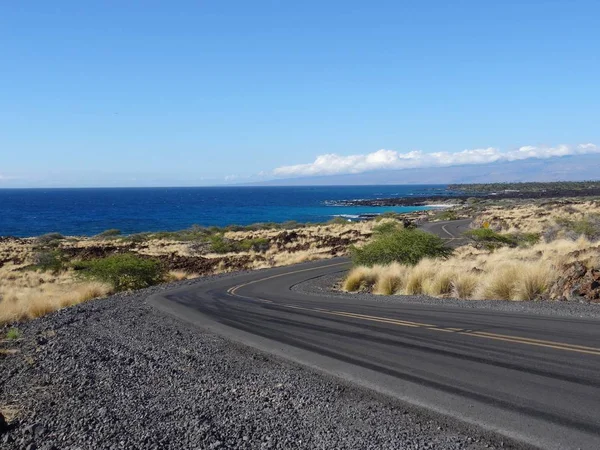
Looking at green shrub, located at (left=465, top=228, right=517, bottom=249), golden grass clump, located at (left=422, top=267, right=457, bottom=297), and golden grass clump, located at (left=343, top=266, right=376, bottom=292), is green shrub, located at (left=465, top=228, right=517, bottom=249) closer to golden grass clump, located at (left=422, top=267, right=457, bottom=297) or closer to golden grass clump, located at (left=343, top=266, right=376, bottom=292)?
golden grass clump, located at (left=343, top=266, right=376, bottom=292)

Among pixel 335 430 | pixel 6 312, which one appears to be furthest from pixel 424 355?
pixel 6 312

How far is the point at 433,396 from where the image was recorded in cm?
695

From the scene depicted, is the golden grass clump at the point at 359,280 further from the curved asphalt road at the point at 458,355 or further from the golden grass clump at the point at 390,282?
the curved asphalt road at the point at 458,355

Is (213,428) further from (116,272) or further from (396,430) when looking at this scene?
(116,272)

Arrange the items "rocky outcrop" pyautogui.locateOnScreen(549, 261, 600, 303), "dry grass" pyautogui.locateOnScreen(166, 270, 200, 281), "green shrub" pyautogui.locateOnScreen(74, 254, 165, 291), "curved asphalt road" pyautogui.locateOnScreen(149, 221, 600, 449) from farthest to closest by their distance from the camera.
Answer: "dry grass" pyautogui.locateOnScreen(166, 270, 200, 281) < "green shrub" pyautogui.locateOnScreen(74, 254, 165, 291) < "rocky outcrop" pyautogui.locateOnScreen(549, 261, 600, 303) < "curved asphalt road" pyautogui.locateOnScreen(149, 221, 600, 449)

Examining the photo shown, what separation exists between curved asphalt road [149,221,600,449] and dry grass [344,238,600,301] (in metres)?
3.08

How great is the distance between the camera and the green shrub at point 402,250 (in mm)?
27236

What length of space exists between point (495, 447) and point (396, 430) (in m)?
1.04

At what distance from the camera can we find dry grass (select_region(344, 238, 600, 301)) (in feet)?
53.3

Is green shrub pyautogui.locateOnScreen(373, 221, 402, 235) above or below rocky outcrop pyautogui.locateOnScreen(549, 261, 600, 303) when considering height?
below

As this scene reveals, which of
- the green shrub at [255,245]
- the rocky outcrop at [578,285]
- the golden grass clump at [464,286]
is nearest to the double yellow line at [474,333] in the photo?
the golden grass clump at [464,286]

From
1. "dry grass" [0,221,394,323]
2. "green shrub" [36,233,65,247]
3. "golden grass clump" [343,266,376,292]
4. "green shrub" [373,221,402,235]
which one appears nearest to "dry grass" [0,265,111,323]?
"dry grass" [0,221,394,323]

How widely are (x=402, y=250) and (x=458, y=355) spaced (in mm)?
18739

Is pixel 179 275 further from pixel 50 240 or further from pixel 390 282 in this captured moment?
pixel 50 240
